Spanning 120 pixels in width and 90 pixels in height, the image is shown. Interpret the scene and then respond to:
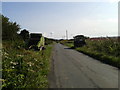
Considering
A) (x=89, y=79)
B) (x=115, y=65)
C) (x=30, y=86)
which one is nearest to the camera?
(x=30, y=86)

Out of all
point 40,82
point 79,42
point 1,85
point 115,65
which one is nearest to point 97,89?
point 40,82

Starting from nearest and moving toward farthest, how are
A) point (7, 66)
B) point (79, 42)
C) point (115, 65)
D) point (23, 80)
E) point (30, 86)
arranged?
point (30, 86) < point (23, 80) < point (7, 66) < point (115, 65) < point (79, 42)

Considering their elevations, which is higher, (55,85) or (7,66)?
(7,66)

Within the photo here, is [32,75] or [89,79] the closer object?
[32,75]

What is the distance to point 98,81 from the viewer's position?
1000 centimetres

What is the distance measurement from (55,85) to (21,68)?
1.90 meters

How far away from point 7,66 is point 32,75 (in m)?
1.16

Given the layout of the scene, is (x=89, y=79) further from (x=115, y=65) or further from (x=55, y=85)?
(x=115, y=65)

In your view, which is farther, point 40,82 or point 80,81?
point 80,81

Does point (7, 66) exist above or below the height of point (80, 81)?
above

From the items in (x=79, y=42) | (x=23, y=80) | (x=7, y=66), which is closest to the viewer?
(x=23, y=80)

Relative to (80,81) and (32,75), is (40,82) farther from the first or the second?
(80,81)

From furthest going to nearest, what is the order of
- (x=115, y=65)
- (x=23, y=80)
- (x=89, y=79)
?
1. (x=115, y=65)
2. (x=89, y=79)
3. (x=23, y=80)

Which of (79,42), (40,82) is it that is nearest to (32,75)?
(40,82)
